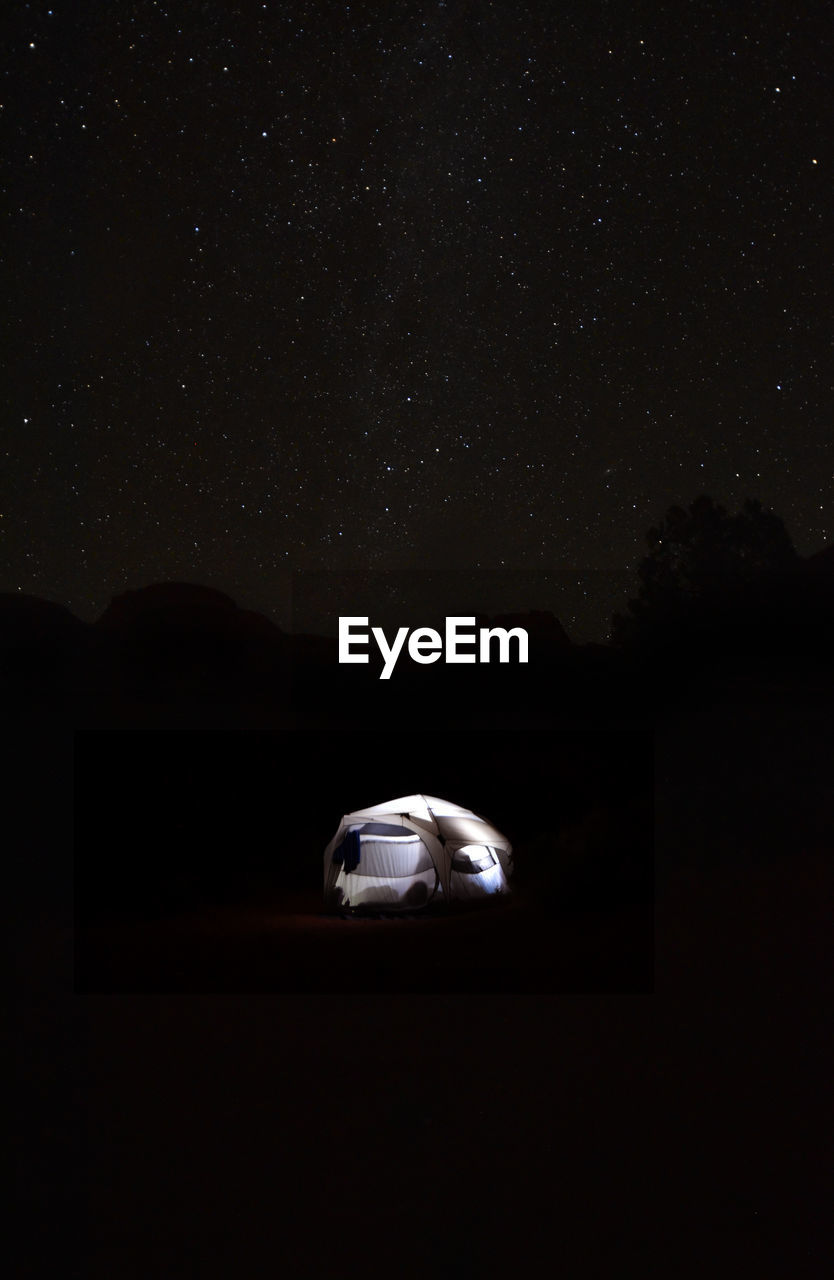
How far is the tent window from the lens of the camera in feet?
18.3

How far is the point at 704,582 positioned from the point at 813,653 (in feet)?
3.77

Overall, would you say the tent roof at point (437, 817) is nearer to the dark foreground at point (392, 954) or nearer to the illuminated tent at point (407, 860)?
the illuminated tent at point (407, 860)

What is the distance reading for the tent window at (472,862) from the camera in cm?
558

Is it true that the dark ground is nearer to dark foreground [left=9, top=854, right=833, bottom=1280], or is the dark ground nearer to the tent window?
dark foreground [left=9, top=854, right=833, bottom=1280]

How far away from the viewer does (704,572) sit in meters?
7.85

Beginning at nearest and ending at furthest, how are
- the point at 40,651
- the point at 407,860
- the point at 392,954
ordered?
the point at 392,954, the point at 407,860, the point at 40,651

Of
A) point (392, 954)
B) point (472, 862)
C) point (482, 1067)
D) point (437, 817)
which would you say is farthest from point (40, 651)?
point (482, 1067)

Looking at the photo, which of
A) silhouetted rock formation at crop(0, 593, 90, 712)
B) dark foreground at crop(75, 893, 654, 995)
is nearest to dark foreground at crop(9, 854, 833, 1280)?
dark foreground at crop(75, 893, 654, 995)

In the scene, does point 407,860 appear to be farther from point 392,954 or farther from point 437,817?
point 392,954

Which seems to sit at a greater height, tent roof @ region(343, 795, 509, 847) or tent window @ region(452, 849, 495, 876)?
tent roof @ region(343, 795, 509, 847)

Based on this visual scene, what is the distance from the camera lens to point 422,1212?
123 inches

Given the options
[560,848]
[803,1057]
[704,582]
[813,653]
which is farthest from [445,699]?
[803,1057]

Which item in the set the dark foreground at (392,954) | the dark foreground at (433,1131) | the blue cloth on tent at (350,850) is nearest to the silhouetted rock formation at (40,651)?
the dark foreground at (392,954)

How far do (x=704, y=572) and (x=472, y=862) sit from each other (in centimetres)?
363
